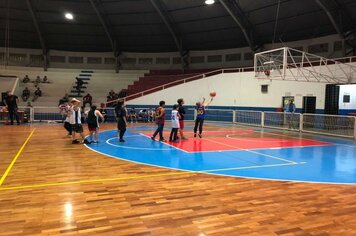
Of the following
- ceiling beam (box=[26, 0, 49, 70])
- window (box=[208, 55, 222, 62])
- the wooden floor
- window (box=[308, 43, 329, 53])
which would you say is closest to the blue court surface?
the wooden floor

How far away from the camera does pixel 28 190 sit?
554 centimetres

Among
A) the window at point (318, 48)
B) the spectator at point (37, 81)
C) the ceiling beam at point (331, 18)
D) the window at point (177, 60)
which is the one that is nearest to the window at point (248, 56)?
the window at point (318, 48)

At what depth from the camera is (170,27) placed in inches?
1039

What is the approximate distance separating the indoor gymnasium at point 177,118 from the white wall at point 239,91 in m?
0.08

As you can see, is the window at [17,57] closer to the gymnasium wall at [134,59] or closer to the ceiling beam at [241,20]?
the gymnasium wall at [134,59]

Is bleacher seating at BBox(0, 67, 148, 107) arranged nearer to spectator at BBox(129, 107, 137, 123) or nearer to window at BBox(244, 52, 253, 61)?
spectator at BBox(129, 107, 137, 123)

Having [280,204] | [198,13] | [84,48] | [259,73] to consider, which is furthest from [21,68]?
[280,204]

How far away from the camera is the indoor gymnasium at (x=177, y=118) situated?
464 centimetres

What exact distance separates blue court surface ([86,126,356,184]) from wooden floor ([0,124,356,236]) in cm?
68

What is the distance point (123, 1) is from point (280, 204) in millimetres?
22897

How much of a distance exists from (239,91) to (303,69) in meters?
5.66

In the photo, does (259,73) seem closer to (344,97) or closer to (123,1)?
(344,97)

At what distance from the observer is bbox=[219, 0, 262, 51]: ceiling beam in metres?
22.9

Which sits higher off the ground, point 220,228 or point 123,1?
point 123,1
